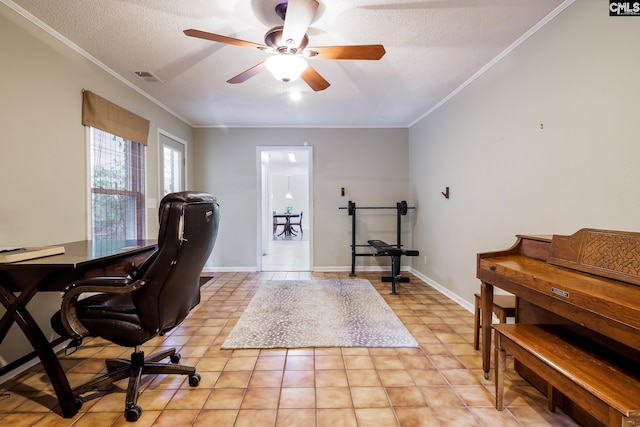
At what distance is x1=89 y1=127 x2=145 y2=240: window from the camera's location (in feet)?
8.25

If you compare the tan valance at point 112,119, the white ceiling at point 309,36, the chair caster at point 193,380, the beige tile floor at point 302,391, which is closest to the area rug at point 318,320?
the beige tile floor at point 302,391

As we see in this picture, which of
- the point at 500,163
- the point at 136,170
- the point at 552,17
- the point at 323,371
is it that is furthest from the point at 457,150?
the point at 136,170

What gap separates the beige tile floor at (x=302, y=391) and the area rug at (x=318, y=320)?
11 cm

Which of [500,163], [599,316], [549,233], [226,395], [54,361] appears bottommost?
[226,395]

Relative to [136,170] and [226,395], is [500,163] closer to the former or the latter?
[226,395]

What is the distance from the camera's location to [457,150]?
3.12 meters

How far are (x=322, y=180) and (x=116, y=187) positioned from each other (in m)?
2.83

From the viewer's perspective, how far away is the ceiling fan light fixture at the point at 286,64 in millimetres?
1745

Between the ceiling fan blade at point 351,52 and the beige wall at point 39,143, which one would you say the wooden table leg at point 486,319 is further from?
the beige wall at point 39,143

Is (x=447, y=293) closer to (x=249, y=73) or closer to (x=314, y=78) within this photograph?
(x=314, y=78)

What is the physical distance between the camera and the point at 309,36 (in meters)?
2.12

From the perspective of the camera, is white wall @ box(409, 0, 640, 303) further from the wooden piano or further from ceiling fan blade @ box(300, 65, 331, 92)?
ceiling fan blade @ box(300, 65, 331, 92)

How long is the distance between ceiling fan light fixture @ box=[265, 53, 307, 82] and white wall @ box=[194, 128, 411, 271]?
2.80m

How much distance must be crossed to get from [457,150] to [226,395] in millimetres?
3182
